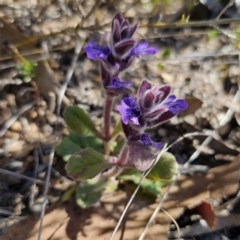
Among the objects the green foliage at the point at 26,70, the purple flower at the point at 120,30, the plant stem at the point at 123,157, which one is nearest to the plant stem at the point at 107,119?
the plant stem at the point at 123,157

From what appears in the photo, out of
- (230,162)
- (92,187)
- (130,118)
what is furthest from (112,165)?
(230,162)

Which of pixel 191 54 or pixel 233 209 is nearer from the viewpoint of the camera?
pixel 233 209

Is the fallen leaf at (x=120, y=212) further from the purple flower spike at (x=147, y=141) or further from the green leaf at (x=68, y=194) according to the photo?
the purple flower spike at (x=147, y=141)

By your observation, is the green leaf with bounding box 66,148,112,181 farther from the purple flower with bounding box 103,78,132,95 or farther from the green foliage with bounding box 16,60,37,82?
the green foliage with bounding box 16,60,37,82

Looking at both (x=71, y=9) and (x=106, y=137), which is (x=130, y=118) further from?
(x=71, y=9)

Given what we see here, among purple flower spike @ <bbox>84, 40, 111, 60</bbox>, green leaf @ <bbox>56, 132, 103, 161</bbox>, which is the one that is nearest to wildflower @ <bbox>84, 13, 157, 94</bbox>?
purple flower spike @ <bbox>84, 40, 111, 60</bbox>

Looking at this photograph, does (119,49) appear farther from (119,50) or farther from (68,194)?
(68,194)
